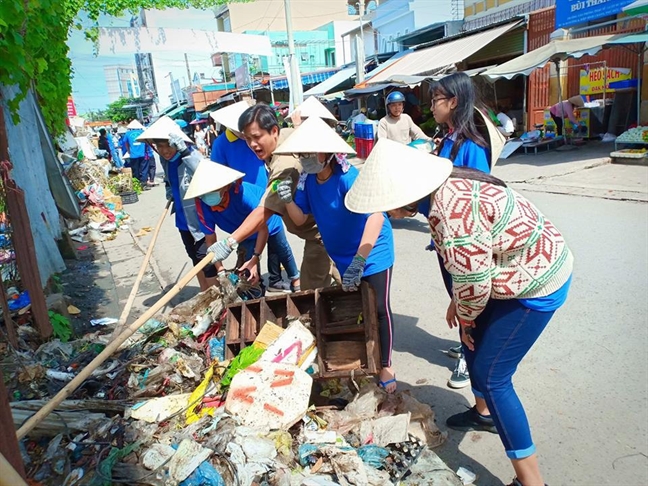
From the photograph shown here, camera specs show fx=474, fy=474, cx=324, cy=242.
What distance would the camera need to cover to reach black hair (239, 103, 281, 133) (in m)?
3.35

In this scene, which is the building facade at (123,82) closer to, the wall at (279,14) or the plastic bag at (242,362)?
the wall at (279,14)

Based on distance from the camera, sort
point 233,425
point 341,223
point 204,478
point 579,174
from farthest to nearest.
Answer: point 579,174
point 341,223
point 233,425
point 204,478

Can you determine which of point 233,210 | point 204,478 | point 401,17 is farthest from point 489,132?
point 401,17

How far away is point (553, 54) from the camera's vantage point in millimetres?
10984

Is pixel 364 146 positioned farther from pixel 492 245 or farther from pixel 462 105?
pixel 492 245

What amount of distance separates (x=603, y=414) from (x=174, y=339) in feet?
10.1

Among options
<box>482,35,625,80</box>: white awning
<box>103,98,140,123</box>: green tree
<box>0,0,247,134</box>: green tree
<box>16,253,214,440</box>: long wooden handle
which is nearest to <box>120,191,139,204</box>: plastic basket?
<box>0,0,247,134</box>: green tree

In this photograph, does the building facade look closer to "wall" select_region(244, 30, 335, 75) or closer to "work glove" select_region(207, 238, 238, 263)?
"wall" select_region(244, 30, 335, 75)

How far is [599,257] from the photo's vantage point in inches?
199

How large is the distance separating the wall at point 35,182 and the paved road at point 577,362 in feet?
3.27

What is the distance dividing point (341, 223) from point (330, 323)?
692mm

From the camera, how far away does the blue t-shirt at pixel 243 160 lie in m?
4.55

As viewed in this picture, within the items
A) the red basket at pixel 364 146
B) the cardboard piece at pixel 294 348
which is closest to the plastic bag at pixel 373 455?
the cardboard piece at pixel 294 348

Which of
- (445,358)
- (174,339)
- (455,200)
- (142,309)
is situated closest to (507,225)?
(455,200)
